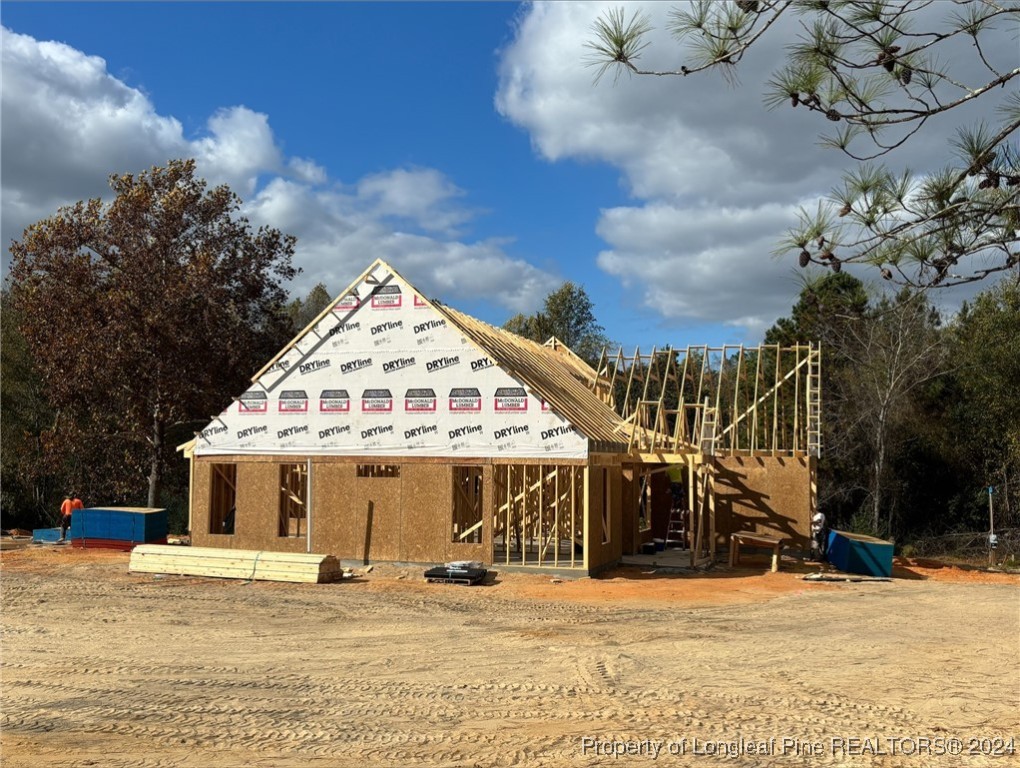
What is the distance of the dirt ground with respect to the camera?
274 inches

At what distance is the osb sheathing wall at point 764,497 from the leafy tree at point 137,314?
55.0 feet

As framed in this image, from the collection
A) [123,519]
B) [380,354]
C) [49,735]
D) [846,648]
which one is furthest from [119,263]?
[846,648]

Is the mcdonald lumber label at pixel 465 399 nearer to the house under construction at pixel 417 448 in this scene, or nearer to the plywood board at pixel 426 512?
the house under construction at pixel 417 448

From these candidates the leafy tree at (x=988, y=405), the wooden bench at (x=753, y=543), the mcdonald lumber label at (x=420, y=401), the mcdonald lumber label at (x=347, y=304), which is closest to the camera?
the mcdonald lumber label at (x=420, y=401)

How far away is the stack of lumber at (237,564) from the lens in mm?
17031

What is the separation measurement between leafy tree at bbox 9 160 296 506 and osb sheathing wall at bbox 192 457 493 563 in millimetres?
8028

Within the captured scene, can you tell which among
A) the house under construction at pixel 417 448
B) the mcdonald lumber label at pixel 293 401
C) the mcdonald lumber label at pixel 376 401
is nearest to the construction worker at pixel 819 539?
the house under construction at pixel 417 448

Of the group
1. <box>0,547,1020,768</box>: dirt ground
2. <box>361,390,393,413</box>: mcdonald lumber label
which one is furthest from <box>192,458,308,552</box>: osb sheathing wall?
<box>0,547,1020,768</box>: dirt ground

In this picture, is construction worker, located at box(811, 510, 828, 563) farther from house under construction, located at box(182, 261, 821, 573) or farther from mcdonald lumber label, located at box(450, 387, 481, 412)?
mcdonald lumber label, located at box(450, 387, 481, 412)

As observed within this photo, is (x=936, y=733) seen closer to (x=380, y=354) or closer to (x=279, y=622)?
(x=279, y=622)

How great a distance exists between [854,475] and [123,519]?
2418 centimetres

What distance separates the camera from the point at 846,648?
11.0 m

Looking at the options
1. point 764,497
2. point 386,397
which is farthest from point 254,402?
point 764,497

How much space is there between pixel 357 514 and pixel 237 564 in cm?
282
